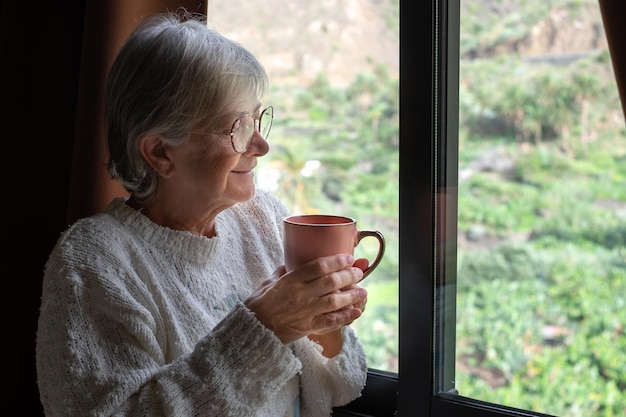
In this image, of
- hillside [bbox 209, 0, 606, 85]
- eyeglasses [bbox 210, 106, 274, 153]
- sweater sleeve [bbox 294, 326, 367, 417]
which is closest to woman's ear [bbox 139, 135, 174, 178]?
eyeglasses [bbox 210, 106, 274, 153]

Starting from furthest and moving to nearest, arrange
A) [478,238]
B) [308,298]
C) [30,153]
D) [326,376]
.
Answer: [478,238] < [30,153] < [326,376] < [308,298]

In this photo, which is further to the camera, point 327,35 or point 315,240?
point 327,35

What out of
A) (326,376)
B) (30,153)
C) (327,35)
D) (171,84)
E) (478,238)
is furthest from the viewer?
(327,35)

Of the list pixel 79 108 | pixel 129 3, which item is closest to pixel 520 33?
pixel 129 3

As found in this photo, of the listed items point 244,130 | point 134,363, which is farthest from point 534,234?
point 134,363

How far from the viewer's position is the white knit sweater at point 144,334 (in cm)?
95

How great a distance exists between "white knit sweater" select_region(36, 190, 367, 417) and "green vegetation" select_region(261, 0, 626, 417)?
1.68 ft

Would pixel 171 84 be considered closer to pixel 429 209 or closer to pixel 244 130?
pixel 244 130

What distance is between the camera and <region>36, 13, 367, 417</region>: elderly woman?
96 centimetres

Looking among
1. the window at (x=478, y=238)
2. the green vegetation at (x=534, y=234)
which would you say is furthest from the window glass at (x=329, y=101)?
the window at (x=478, y=238)

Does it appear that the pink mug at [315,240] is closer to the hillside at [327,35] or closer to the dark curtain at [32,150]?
the dark curtain at [32,150]

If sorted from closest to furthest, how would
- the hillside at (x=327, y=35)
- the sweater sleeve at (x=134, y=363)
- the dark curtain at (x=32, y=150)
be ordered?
the sweater sleeve at (x=134, y=363), the dark curtain at (x=32, y=150), the hillside at (x=327, y=35)

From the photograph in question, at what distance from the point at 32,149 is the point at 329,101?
1721 mm

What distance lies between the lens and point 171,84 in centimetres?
109
